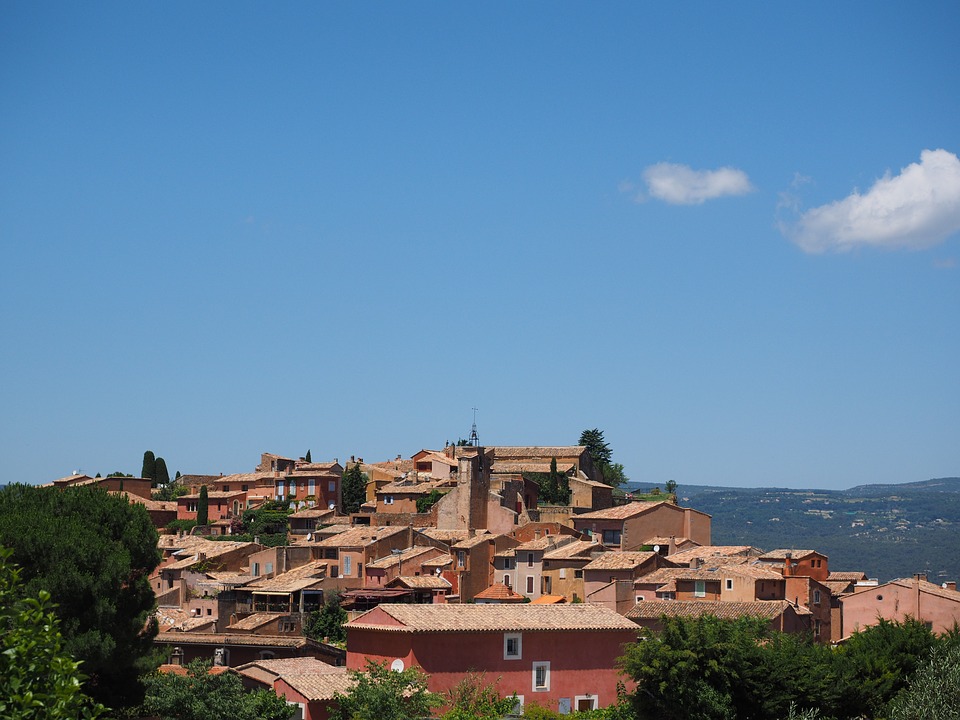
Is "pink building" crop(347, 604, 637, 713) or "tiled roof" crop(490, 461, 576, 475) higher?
"tiled roof" crop(490, 461, 576, 475)

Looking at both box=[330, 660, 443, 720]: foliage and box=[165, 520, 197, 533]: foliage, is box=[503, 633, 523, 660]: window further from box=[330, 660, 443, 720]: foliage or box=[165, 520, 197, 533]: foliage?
box=[165, 520, 197, 533]: foliage

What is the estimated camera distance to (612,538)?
70.1 meters

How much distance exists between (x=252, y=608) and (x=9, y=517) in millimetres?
29221

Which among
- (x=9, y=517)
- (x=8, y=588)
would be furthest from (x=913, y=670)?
(x=8, y=588)

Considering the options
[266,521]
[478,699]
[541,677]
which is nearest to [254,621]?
[541,677]

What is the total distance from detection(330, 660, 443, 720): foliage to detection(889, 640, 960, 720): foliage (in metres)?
12.7

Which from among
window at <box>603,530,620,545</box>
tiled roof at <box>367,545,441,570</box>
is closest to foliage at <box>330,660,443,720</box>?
tiled roof at <box>367,545,441,570</box>

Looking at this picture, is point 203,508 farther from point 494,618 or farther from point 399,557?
point 494,618

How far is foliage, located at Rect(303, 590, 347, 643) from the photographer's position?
57.0 m

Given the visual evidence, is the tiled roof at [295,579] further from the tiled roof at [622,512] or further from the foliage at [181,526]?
the foliage at [181,526]

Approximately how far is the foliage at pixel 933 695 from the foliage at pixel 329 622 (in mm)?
28941

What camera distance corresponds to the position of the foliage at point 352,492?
8506 cm

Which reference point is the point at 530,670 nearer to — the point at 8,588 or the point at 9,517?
the point at 9,517

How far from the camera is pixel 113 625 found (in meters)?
32.4
